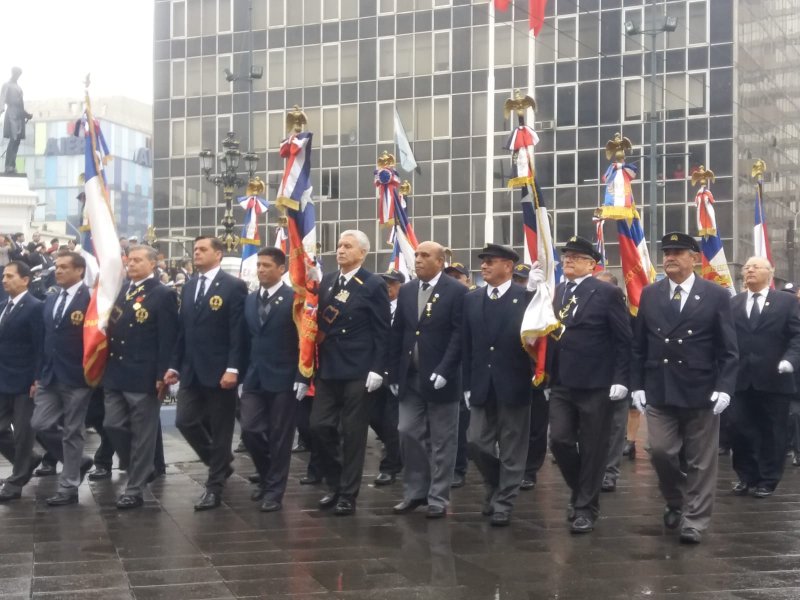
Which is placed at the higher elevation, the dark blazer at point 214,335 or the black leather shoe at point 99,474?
the dark blazer at point 214,335

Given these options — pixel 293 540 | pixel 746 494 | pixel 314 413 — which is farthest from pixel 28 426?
pixel 746 494

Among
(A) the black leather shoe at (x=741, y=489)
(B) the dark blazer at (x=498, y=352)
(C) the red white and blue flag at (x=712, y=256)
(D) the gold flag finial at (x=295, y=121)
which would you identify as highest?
(D) the gold flag finial at (x=295, y=121)

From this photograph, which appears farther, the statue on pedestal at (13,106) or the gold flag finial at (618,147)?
the statue on pedestal at (13,106)

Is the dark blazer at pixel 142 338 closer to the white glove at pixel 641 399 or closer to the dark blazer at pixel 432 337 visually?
the dark blazer at pixel 432 337

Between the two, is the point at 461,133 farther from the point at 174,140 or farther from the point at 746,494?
the point at 746,494

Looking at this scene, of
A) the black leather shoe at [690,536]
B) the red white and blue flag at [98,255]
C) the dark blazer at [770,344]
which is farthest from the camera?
the dark blazer at [770,344]

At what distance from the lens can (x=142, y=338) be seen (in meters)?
10.0

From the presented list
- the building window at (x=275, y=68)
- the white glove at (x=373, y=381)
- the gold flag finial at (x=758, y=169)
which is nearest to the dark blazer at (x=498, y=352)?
the white glove at (x=373, y=381)

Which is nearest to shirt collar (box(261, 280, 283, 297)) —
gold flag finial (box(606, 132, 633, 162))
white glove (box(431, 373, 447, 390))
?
white glove (box(431, 373, 447, 390))

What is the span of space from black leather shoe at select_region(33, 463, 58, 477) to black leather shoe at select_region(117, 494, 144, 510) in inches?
94.9

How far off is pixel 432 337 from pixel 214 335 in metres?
1.76

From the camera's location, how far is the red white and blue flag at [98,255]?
32.8 feet

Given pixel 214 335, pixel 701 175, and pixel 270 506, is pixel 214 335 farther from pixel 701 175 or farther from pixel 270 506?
pixel 701 175

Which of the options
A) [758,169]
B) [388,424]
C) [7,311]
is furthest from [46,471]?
[758,169]
